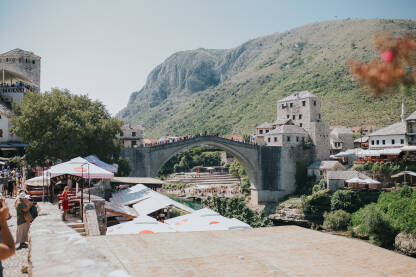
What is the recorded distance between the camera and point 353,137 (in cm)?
5488

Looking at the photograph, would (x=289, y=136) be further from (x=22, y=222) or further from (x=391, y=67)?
(x=391, y=67)

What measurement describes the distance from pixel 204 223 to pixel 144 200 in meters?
6.24

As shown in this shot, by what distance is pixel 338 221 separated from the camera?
3105 cm

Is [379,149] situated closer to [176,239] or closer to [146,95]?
[176,239]

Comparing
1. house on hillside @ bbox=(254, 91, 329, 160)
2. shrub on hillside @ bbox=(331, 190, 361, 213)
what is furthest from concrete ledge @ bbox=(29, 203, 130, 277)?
house on hillside @ bbox=(254, 91, 329, 160)

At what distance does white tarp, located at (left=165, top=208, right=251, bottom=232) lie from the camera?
43.5 ft

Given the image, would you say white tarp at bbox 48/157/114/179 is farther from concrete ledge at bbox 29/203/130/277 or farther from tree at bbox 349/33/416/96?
tree at bbox 349/33/416/96

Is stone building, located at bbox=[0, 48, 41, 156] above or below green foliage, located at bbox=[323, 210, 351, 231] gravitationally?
above

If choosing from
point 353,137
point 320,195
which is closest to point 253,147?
point 320,195

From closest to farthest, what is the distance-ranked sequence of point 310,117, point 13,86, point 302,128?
point 13,86 < point 310,117 < point 302,128

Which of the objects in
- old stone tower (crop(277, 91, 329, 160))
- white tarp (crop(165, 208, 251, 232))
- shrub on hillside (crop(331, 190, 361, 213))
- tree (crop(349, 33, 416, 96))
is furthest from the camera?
old stone tower (crop(277, 91, 329, 160))

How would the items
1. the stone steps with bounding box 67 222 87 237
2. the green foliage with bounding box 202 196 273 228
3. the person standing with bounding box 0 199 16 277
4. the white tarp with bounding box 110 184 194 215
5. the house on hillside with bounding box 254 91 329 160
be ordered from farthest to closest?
the house on hillside with bounding box 254 91 329 160, the green foliage with bounding box 202 196 273 228, the white tarp with bounding box 110 184 194 215, the stone steps with bounding box 67 222 87 237, the person standing with bounding box 0 199 16 277

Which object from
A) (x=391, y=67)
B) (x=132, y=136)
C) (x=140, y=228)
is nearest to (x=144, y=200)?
(x=140, y=228)

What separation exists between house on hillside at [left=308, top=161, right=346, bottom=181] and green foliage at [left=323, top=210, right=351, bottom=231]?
818 cm
